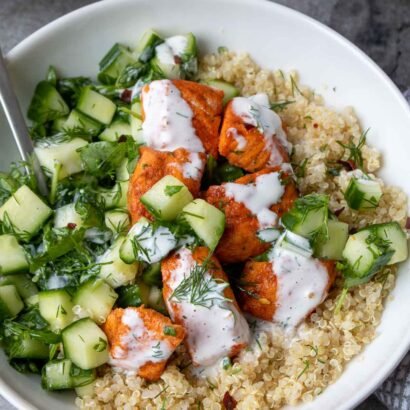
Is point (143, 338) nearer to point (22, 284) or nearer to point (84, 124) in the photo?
point (22, 284)

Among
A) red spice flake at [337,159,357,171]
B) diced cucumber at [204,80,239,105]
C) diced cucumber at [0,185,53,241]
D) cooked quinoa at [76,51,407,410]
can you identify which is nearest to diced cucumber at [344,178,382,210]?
cooked quinoa at [76,51,407,410]

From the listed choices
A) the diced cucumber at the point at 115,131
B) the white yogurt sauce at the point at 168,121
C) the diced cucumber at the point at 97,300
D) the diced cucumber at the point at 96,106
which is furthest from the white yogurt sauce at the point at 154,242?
the diced cucumber at the point at 96,106

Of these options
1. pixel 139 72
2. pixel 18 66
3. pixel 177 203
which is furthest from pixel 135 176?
pixel 18 66

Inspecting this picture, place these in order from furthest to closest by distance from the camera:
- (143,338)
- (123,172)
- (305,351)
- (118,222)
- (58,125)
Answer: (58,125) < (123,172) < (118,222) < (305,351) < (143,338)

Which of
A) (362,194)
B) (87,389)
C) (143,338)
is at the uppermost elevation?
(362,194)

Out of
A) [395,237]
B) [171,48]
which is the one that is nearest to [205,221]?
[395,237]

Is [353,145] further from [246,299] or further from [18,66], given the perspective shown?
[18,66]
